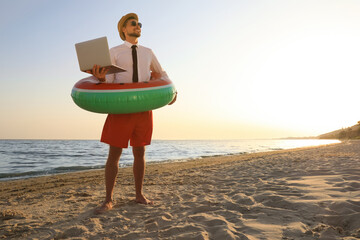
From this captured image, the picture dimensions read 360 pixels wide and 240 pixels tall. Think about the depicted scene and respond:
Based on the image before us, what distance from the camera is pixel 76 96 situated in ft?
8.11

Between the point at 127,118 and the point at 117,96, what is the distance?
299 millimetres

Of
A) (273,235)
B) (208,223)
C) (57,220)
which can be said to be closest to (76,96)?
(57,220)

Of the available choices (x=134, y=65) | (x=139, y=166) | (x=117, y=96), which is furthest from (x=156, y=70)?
(x=139, y=166)

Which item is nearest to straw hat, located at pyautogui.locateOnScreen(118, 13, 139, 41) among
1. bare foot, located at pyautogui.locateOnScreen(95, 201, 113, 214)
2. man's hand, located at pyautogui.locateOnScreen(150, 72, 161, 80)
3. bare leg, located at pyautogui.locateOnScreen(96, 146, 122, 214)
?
man's hand, located at pyautogui.locateOnScreen(150, 72, 161, 80)

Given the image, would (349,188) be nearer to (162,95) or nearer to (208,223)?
(208,223)

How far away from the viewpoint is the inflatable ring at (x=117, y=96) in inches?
93.0

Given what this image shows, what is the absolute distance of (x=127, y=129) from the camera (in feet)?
8.40

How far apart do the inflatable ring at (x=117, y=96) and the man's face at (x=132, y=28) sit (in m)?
0.62

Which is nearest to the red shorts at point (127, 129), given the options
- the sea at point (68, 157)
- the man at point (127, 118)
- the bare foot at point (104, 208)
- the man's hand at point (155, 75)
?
the man at point (127, 118)

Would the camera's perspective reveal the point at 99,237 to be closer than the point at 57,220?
Yes

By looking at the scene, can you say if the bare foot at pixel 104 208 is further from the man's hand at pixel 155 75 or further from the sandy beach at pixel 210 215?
the man's hand at pixel 155 75

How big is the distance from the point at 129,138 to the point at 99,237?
41.4 inches

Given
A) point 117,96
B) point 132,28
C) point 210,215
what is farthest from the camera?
point 132,28

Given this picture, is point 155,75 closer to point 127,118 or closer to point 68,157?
point 127,118
